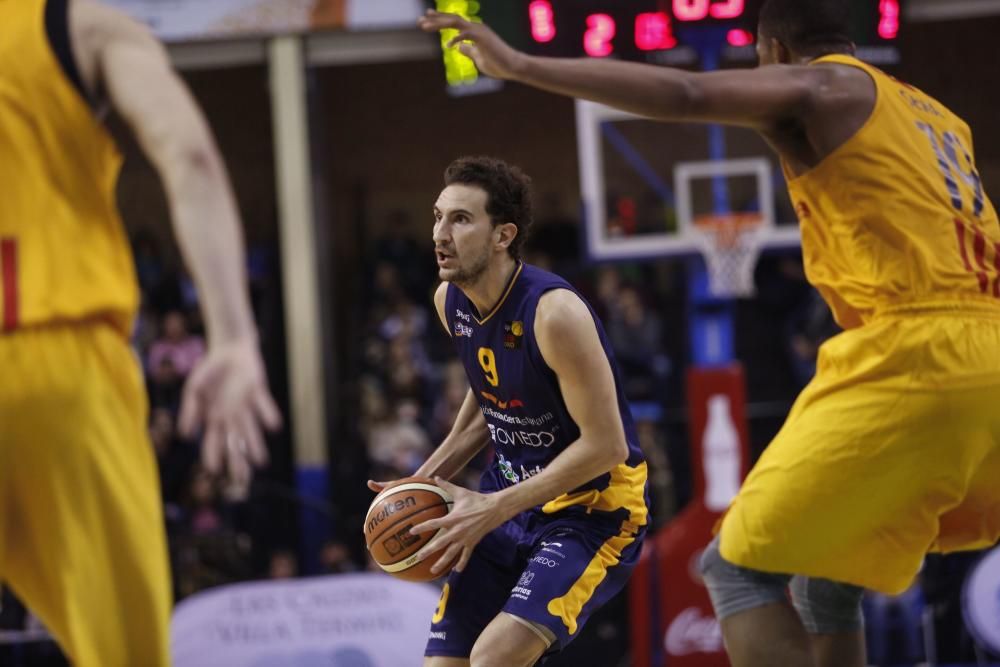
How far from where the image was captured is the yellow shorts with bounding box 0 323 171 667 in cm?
253

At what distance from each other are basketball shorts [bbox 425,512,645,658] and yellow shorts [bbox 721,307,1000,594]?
1.79 ft

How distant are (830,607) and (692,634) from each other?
558 centimetres

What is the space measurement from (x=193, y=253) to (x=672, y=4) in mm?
6289

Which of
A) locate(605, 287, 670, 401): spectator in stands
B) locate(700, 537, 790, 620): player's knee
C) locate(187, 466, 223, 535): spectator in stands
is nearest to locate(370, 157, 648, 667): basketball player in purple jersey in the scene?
locate(700, 537, 790, 620): player's knee

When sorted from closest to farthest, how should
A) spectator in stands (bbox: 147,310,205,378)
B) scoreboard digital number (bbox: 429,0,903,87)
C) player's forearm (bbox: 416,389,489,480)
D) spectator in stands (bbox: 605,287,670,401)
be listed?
1. player's forearm (bbox: 416,389,489,480)
2. scoreboard digital number (bbox: 429,0,903,87)
3. spectator in stands (bbox: 605,287,670,401)
4. spectator in stands (bbox: 147,310,205,378)

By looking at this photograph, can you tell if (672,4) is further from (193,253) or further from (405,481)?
(193,253)

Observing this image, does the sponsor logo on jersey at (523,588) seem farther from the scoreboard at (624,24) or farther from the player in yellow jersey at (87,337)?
the scoreboard at (624,24)

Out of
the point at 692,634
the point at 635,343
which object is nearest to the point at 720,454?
the point at 692,634

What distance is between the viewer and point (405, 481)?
3947 mm

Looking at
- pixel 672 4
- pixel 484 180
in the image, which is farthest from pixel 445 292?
pixel 672 4

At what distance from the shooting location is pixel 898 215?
3.37m

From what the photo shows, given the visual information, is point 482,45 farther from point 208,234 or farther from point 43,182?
point 43,182

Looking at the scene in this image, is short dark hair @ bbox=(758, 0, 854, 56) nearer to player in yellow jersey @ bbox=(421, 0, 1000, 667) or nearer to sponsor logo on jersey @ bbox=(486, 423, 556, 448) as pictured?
player in yellow jersey @ bbox=(421, 0, 1000, 667)

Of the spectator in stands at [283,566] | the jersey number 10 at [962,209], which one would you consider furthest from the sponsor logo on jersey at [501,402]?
the spectator in stands at [283,566]
